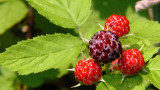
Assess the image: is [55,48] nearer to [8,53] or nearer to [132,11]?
[8,53]

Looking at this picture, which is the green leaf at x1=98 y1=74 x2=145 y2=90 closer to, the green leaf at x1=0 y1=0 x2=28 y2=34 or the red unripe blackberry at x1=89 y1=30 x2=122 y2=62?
the red unripe blackberry at x1=89 y1=30 x2=122 y2=62

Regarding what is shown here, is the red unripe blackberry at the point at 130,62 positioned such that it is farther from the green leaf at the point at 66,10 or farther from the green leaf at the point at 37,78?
the green leaf at the point at 37,78

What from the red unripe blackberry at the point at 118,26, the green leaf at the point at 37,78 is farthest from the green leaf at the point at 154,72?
the green leaf at the point at 37,78

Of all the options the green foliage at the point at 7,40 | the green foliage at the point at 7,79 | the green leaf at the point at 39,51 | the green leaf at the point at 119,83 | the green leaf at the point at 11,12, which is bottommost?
the green foliage at the point at 7,79

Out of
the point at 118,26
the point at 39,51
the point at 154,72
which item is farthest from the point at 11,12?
the point at 154,72

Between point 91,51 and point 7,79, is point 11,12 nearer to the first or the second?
point 7,79

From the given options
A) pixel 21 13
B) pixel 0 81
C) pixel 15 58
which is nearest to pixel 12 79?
pixel 0 81
